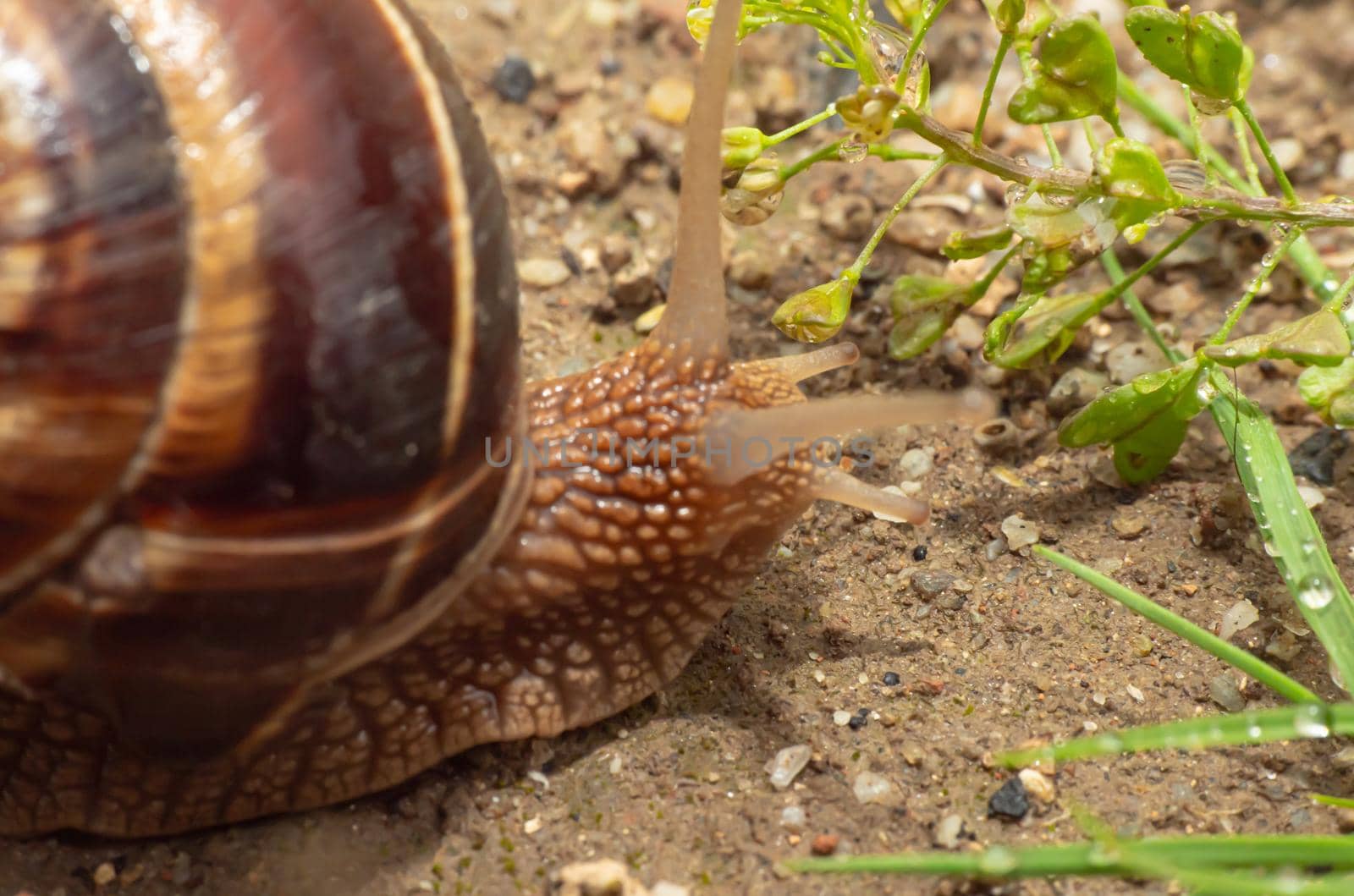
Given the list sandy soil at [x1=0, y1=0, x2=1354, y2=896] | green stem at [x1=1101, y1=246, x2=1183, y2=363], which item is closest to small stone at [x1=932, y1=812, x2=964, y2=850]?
sandy soil at [x1=0, y1=0, x2=1354, y2=896]

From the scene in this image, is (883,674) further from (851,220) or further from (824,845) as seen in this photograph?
(851,220)

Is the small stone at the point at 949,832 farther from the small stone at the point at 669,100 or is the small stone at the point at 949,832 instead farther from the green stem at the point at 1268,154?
the small stone at the point at 669,100

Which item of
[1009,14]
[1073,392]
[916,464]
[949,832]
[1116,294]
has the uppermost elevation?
[1009,14]

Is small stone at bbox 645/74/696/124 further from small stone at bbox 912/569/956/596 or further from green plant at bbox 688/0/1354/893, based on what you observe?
small stone at bbox 912/569/956/596

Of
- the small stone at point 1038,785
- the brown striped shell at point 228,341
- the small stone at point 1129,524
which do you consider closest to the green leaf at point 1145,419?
the small stone at point 1129,524

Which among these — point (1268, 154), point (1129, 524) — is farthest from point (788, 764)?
point (1268, 154)

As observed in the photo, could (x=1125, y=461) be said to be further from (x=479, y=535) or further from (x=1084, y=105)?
(x=479, y=535)
